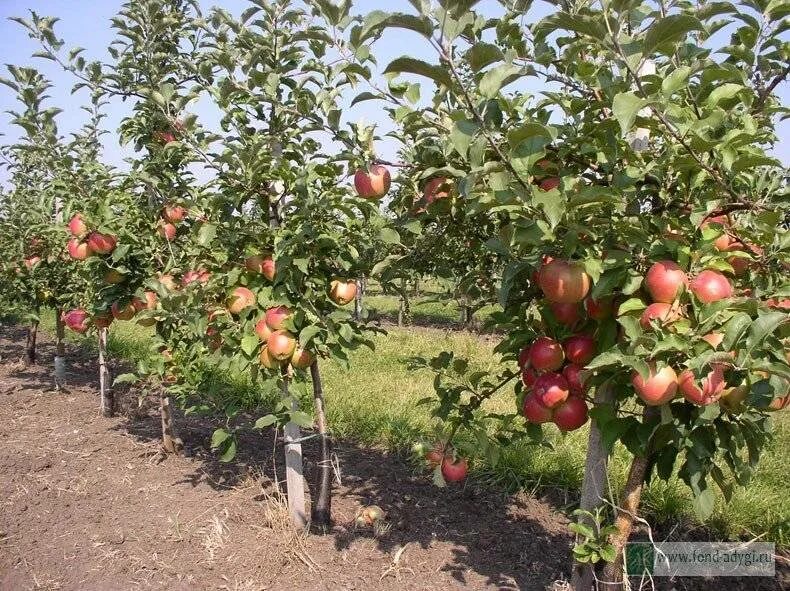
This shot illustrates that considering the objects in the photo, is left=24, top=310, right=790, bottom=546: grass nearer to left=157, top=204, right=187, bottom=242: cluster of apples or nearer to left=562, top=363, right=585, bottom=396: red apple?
left=562, top=363, right=585, bottom=396: red apple

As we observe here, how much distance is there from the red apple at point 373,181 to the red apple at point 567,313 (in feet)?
2.10

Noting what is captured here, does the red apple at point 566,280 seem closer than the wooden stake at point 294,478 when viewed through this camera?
Yes

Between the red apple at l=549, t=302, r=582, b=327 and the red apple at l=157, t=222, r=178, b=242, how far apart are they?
86.7 inches

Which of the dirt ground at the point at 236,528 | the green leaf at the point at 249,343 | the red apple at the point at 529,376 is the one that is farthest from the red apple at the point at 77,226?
the red apple at the point at 529,376

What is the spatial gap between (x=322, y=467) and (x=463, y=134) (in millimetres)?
2016

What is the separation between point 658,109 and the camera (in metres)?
1.13

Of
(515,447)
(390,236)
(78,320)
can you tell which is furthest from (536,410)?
(78,320)

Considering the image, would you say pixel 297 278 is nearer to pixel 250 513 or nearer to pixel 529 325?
pixel 529 325

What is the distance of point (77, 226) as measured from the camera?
296 centimetres

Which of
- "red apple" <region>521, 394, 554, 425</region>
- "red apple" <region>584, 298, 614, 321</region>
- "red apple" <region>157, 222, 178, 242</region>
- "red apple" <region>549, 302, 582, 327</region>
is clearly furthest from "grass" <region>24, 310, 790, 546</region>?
"red apple" <region>157, 222, 178, 242</region>

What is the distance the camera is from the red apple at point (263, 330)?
90.7 inches

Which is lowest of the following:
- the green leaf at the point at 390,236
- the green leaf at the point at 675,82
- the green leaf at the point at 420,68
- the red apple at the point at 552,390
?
the red apple at the point at 552,390

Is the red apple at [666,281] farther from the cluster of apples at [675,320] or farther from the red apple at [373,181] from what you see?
the red apple at [373,181]

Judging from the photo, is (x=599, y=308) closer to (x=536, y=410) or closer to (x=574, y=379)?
(x=574, y=379)
